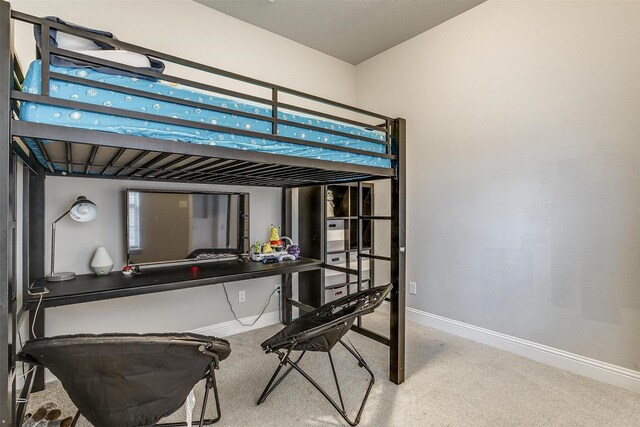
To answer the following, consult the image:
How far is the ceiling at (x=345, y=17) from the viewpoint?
268cm

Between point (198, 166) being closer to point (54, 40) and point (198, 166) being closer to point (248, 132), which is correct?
point (248, 132)

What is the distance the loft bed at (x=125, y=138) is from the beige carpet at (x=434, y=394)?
25 centimetres

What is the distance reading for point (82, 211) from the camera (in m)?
1.97

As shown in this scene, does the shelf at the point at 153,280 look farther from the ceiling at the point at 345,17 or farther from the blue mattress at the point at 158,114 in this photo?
the ceiling at the point at 345,17

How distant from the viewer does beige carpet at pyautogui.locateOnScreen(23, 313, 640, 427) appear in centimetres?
173

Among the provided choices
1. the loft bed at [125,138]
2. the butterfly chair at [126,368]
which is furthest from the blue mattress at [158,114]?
the butterfly chair at [126,368]

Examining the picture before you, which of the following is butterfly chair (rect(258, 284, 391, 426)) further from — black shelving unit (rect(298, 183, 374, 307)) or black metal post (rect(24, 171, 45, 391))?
black metal post (rect(24, 171, 45, 391))

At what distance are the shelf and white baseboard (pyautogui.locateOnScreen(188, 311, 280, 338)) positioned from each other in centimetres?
59

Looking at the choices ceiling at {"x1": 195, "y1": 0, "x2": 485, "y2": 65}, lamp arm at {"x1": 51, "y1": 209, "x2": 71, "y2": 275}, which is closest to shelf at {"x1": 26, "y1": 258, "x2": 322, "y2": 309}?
lamp arm at {"x1": 51, "y1": 209, "x2": 71, "y2": 275}

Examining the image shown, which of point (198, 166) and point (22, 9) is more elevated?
point (22, 9)

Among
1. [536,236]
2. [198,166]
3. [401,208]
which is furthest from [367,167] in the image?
[536,236]

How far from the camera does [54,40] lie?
1.16 meters

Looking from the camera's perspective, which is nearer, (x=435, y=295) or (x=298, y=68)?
(x=435, y=295)

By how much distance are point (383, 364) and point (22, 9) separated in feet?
10.8
